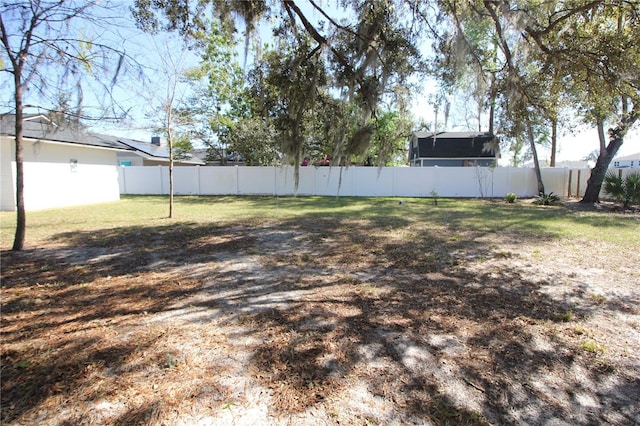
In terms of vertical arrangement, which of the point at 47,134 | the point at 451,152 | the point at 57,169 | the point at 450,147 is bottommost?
the point at 57,169

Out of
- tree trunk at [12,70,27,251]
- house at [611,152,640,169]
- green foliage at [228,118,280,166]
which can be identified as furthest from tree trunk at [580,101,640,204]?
house at [611,152,640,169]

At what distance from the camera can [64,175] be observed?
1314cm

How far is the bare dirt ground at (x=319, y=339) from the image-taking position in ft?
6.66

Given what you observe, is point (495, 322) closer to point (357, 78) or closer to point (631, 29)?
point (357, 78)

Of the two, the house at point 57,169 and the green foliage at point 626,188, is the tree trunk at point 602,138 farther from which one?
the house at point 57,169

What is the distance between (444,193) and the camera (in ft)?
58.7

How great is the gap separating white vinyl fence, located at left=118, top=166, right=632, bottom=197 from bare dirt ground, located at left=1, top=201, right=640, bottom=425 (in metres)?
12.3

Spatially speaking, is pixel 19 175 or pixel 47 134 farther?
pixel 47 134

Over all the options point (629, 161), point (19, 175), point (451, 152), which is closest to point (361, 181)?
point (451, 152)

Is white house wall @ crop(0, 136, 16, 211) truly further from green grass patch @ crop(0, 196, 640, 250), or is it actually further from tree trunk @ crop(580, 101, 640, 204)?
tree trunk @ crop(580, 101, 640, 204)

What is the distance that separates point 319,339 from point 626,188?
14860mm

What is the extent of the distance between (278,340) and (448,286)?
231cm

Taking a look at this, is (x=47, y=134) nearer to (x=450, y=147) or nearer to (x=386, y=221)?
(x=386, y=221)

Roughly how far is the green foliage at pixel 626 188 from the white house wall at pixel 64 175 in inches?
762
